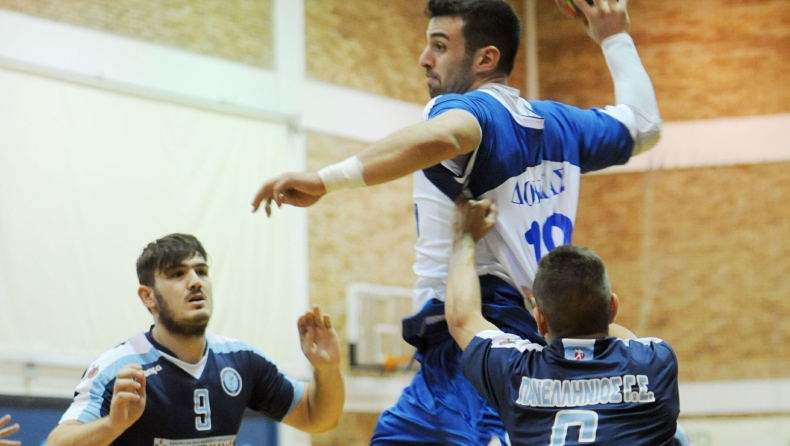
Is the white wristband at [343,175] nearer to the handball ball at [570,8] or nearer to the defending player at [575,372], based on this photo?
the defending player at [575,372]

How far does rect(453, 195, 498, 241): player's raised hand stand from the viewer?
3.70 metres

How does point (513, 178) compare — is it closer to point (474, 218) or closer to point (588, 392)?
point (474, 218)

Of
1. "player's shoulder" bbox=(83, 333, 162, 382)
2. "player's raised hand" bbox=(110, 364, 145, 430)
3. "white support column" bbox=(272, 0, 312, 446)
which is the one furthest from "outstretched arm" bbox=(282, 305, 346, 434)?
"white support column" bbox=(272, 0, 312, 446)

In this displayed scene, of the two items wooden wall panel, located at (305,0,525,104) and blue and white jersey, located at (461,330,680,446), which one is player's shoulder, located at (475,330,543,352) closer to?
blue and white jersey, located at (461,330,680,446)

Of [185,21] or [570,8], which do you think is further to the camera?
[185,21]

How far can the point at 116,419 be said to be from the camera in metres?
4.82

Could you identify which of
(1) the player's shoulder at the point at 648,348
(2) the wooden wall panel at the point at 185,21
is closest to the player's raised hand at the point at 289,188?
(1) the player's shoulder at the point at 648,348

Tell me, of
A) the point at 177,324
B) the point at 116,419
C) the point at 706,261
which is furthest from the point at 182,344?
the point at 706,261

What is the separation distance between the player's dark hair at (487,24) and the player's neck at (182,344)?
2.64 meters

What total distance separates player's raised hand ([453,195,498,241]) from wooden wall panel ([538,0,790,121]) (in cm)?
1271

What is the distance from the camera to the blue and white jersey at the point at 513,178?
3.69m

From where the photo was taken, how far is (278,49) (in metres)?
14.0

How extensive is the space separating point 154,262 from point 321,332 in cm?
118

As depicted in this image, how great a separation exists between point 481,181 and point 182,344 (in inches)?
104
